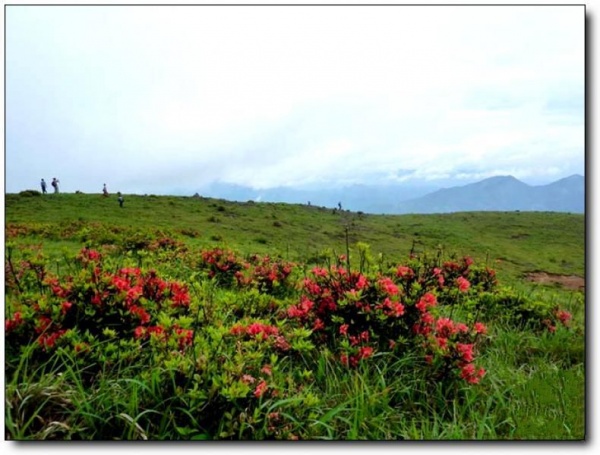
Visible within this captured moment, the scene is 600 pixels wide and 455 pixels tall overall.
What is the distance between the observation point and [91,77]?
3.94m

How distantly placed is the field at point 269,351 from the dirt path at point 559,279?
0.07 m

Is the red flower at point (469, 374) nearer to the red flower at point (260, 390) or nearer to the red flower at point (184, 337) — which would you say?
the red flower at point (260, 390)

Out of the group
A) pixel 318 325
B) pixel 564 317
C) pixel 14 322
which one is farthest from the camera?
pixel 564 317

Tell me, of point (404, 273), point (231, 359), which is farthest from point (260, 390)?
point (404, 273)

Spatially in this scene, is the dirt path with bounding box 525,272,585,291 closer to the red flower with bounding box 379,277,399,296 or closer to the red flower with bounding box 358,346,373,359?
the red flower with bounding box 379,277,399,296

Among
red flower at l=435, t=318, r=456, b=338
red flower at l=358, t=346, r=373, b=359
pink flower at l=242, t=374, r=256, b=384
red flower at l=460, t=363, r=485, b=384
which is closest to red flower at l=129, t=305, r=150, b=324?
pink flower at l=242, t=374, r=256, b=384

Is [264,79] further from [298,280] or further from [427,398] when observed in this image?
[427,398]

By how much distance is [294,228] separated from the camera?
24.2 ft

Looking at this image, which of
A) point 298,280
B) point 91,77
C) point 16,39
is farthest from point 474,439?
point 16,39

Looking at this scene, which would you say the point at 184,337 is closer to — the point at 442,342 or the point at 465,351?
the point at 442,342

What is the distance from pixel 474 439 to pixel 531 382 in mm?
778

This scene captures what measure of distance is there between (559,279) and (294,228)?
11.9 feet

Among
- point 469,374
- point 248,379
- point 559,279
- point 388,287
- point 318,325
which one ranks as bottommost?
point 469,374

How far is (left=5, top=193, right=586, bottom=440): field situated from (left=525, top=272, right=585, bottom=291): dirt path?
7 centimetres
